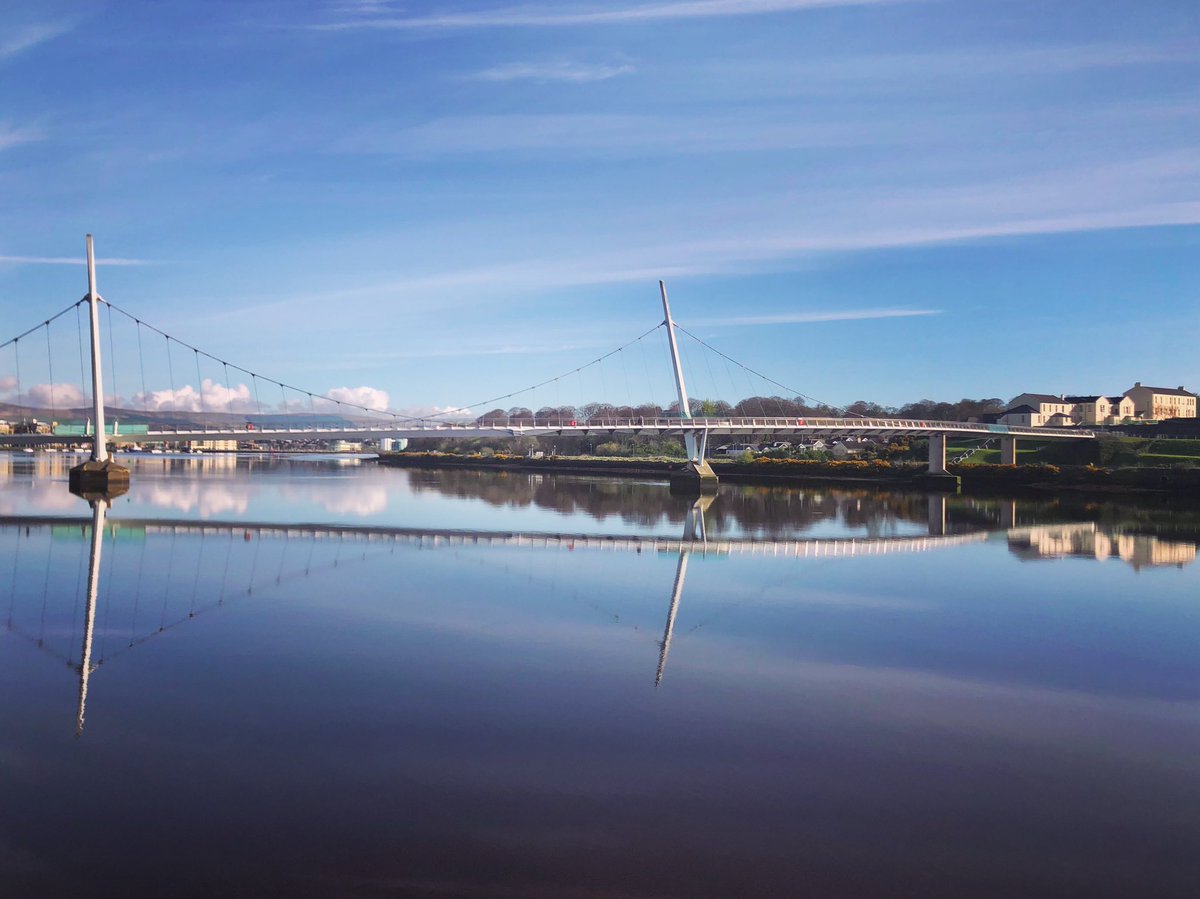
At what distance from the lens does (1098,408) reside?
333ft

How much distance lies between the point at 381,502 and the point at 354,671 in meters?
29.4

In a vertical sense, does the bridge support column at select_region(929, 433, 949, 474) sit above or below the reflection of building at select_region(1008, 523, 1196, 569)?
above

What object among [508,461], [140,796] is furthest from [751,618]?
[508,461]

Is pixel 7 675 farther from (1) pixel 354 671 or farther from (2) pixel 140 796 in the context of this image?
(2) pixel 140 796

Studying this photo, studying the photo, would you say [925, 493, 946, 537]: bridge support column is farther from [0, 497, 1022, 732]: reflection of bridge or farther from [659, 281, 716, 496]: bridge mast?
[659, 281, 716, 496]: bridge mast

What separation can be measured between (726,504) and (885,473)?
2251 cm

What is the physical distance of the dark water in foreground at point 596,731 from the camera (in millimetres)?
5516

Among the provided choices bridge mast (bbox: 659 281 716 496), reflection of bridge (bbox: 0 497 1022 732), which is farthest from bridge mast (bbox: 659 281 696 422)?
reflection of bridge (bbox: 0 497 1022 732)

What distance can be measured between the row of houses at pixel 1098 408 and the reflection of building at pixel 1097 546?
75142 millimetres

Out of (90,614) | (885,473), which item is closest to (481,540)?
(90,614)

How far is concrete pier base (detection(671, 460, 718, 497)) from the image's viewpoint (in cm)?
4783

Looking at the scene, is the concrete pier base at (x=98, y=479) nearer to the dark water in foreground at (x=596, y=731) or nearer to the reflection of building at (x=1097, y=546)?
the dark water in foreground at (x=596, y=731)

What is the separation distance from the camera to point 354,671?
989 cm

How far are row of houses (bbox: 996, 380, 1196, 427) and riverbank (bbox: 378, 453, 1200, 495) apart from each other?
1712 inches
